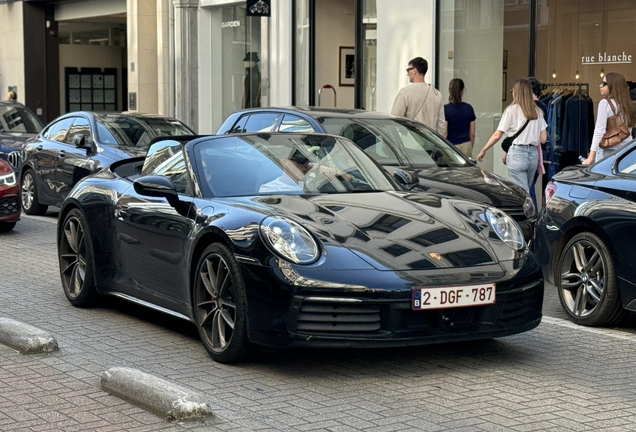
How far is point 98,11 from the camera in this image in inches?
1256

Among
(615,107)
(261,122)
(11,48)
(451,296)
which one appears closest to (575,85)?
(615,107)

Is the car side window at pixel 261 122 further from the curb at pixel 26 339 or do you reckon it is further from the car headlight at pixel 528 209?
the curb at pixel 26 339

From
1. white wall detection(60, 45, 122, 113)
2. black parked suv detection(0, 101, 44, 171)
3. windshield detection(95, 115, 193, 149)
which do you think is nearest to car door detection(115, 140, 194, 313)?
windshield detection(95, 115, 193, 149)

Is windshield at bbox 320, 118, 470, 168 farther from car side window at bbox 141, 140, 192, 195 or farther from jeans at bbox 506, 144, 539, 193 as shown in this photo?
car side window at bbox 141, 140, 192, 195

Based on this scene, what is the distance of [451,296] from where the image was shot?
6418 millimetres

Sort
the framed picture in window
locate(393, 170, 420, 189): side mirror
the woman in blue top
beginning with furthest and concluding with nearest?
the framed picture in window → the woman in blue top → locate(393, 170, 420, 189): side mirror

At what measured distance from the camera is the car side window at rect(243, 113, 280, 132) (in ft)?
42.4

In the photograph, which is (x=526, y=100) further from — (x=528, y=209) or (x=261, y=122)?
(x=261, y=122)

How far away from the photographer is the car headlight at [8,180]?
46.6 ft

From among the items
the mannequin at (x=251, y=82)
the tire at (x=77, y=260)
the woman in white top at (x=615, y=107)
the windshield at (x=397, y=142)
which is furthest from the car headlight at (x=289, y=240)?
the mannequin at (x=251, y=82)

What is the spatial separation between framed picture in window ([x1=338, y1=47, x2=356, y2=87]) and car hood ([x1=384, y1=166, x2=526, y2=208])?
32.7 ft

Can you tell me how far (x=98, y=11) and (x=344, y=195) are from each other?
25.8 m

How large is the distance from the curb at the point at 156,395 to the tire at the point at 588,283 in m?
3.43

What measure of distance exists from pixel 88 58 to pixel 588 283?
1183 inches
